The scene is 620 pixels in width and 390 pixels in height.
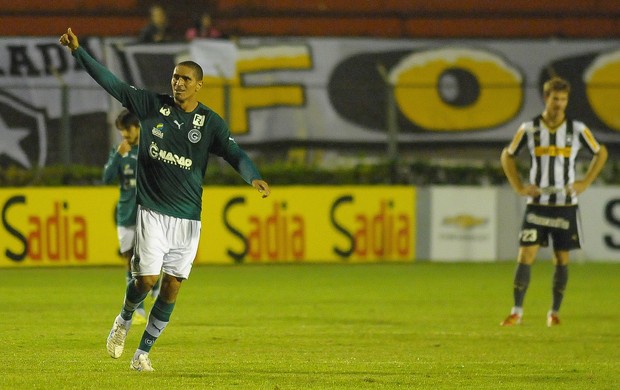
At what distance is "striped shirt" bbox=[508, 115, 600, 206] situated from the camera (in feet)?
36.1

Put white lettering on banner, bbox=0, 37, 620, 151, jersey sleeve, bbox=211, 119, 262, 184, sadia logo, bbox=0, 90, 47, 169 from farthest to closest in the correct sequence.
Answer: white lettering on banner, bbox=0, 37, 620, 151
sadia logo, bbox=0, 90, 47, 169
jersey sleeve, bbox=211, 119, 262, 184

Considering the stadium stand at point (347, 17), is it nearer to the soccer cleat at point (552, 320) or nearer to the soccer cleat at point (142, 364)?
the soccer cleat at point (552, 320)

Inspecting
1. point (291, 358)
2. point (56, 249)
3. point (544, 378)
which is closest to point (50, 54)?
point (56, 249)

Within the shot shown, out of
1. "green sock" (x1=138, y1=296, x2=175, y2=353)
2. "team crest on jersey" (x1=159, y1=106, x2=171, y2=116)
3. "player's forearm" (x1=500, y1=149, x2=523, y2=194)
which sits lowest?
"green sock" (x1=138, y1=296, x2=175, y2=353)

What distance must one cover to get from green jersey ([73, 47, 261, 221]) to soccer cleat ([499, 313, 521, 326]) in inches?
163

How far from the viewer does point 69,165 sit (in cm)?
1795

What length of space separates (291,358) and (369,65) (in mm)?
12235

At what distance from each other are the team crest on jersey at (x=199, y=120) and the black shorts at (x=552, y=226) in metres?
4.42

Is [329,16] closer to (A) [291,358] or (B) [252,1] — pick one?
(B) [252,1]

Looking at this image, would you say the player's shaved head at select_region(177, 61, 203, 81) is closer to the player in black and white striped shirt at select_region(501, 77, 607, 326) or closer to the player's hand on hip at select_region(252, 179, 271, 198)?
the player's hand on hip at select_region(252, 179, 271, 198)

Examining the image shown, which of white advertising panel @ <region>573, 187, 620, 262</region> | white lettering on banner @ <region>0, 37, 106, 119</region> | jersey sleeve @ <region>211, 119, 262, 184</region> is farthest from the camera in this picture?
white advertising panel @ <region>573, 187, 620, 262</region>

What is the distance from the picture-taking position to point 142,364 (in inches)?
301

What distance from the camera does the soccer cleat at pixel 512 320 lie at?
10984mm

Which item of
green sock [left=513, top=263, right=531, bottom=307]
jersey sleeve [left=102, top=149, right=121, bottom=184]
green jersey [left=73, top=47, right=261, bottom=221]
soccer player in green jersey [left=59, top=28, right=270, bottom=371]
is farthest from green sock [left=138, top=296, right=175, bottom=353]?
green sock [left=513, top=263, right=531, bottom=307]
